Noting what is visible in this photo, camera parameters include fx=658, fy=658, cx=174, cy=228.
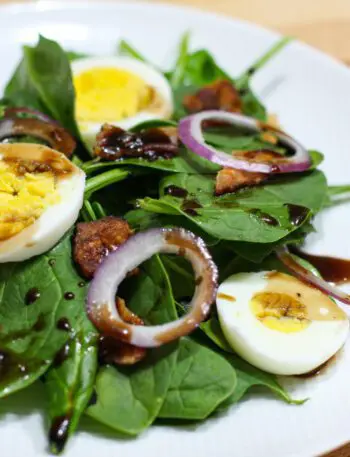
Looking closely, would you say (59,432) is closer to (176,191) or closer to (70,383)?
(70,383)

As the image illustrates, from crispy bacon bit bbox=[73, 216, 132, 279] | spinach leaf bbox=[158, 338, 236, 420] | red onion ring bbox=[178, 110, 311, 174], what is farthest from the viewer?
red onion ring bbox=[178, 110, 311, 174]

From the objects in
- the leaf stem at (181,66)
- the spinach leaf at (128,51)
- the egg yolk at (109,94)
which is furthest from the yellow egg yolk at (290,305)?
the spinach leaf at (128,51)

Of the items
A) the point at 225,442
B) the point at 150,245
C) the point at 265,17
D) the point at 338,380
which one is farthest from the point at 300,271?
the point at 265,17

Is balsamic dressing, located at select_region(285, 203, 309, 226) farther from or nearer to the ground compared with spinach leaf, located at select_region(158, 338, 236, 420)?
farther from the ground

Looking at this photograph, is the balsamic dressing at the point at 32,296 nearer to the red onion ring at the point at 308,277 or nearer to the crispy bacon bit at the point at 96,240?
the crispy bacon bit at the point at 96,240

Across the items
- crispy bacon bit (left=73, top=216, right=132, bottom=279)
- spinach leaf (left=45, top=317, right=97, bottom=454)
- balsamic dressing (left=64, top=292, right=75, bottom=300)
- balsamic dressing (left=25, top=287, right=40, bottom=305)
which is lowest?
spinach leaf (left=45, top=317, right=97, bottom=454)

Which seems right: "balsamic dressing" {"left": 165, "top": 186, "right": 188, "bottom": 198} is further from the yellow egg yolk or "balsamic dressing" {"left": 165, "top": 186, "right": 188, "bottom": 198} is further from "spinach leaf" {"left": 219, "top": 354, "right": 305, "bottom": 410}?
"spinach leaf" {"left": 219, "top": 354, "right": 305, "bottom": 410}

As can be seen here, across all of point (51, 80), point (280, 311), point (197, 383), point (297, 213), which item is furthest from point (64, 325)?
point (51, 80)

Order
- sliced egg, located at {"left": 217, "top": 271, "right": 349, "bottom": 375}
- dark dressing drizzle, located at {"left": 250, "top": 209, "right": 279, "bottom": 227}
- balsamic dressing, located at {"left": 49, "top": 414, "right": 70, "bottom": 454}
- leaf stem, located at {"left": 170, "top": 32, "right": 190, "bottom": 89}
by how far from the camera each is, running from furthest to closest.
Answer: leaf stem, located at {"left": 170, "top": 32, "right": 190, "bottom": 89} < dark dressing drizzle, located at {"left": 250, "top": 209, "right": 279, "bottom": 227} < sliced egg, located at {"left": 217, "top": 271, "right": 349, "bottom": 375} < balsamic dressing, located at {"left": 49, "top": 414, "right": 70, "bottom": 454}

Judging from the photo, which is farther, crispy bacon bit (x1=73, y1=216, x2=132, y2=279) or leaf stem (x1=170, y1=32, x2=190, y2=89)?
leaf stem (x1=170, y1=32, x2=190, y2=89)

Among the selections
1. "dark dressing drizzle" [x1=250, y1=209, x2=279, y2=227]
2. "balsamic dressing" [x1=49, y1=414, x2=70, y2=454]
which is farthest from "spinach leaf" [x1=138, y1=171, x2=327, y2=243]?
"balsamic dressing" [x1=49, y1=414, x2=70, y2=454]
